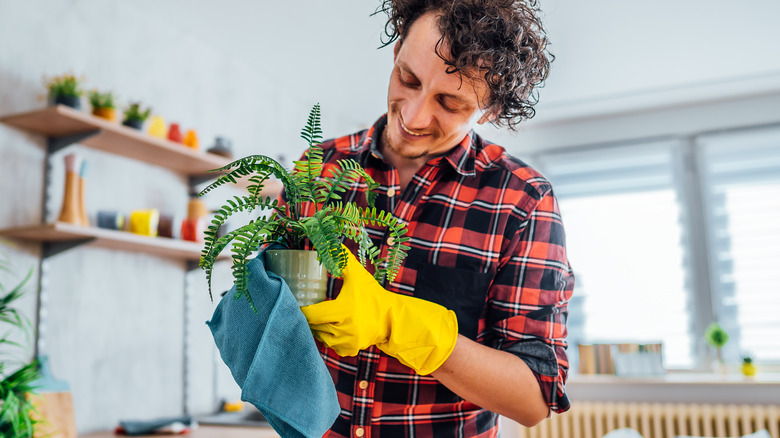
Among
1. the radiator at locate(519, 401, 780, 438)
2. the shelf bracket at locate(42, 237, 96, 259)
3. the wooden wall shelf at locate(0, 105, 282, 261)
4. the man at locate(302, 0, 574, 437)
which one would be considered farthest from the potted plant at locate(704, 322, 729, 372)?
the shelf bracket at locate(42, 237, 96, 259)

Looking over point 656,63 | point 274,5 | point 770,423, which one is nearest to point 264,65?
point 274,5

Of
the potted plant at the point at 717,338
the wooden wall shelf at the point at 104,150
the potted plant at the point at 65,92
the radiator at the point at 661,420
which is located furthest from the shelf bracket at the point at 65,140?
the potted plant at the point at 717,338

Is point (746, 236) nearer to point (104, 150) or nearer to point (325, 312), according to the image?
point (104, 150)

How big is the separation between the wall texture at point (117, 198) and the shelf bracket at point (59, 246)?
3 centimetres

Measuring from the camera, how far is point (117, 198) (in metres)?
2.63

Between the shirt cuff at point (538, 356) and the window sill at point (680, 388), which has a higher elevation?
the shirt cuff at point (538, 356)

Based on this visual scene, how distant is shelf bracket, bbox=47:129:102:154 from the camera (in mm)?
2314

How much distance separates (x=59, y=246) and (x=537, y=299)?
1940mm

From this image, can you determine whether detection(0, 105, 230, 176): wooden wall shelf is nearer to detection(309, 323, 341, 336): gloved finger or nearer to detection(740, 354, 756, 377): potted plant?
detection(309, 323, 341, 336): gloved finger

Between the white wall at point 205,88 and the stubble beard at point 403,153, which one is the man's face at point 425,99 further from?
the white wall at point 205,88

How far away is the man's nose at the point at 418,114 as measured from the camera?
1.06m

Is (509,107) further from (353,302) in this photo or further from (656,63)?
(656,63)

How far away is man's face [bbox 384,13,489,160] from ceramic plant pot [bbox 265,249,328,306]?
358mm

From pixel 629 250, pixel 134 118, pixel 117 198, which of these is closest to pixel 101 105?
pixel 134 118
